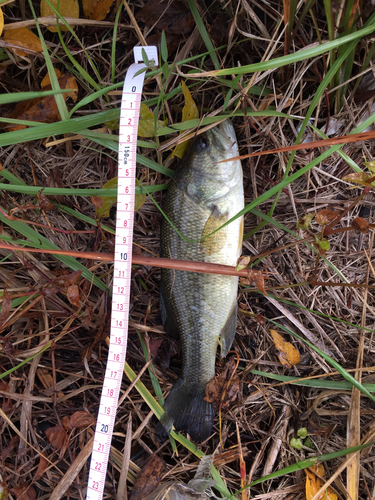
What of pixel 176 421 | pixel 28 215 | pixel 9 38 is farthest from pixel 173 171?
pixel 176 421

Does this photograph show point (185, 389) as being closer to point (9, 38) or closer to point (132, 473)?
point (132, 473)

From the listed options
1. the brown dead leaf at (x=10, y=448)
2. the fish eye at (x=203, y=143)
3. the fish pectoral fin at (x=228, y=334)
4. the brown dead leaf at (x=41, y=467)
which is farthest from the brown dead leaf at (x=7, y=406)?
the fish eye at (x=203, y=143)

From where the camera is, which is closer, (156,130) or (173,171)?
(156,130)

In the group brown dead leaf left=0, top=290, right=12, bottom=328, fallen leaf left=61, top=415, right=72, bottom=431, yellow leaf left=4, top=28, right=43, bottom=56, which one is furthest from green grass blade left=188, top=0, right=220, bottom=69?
fallen leaf left=61, top=415, right=72, bottom=431

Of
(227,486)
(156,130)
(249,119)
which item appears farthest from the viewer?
(227,486)

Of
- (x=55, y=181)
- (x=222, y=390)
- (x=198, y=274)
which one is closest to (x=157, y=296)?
(x=198, y=274)
